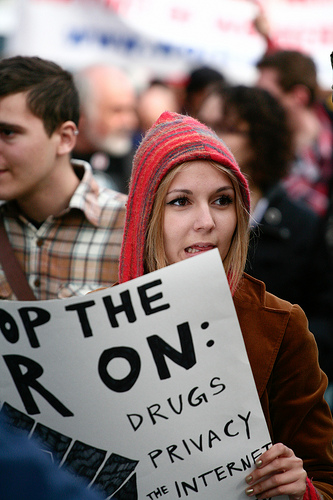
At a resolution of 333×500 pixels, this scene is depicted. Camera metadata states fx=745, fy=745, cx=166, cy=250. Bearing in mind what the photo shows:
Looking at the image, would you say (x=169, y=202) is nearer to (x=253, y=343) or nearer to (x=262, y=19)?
(x=253, y=343)

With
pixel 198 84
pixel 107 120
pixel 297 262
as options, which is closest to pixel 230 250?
pixel 297 262

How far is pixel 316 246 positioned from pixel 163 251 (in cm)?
173

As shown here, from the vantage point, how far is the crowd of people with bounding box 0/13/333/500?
2105mm

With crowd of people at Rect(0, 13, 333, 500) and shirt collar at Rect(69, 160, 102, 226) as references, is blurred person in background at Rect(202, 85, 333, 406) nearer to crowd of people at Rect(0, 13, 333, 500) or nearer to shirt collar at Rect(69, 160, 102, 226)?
crowd of people at Rect(0, 13, 333, 500)

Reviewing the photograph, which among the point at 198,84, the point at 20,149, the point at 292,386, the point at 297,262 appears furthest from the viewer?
the point at 198,84

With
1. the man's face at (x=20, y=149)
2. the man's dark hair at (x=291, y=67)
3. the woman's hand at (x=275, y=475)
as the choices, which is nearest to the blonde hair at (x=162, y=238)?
the woman's hand at (x=275, y=475)

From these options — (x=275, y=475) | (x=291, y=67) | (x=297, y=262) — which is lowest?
(x=297, y=262)

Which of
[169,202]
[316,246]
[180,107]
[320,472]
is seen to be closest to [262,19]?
[180,107]

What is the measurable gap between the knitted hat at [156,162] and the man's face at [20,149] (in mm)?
941

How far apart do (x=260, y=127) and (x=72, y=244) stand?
1.26 m

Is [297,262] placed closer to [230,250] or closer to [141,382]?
[230,250]

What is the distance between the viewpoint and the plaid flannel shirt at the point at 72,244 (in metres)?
3.10

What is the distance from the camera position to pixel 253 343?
2.11 meters

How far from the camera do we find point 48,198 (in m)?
3.27
